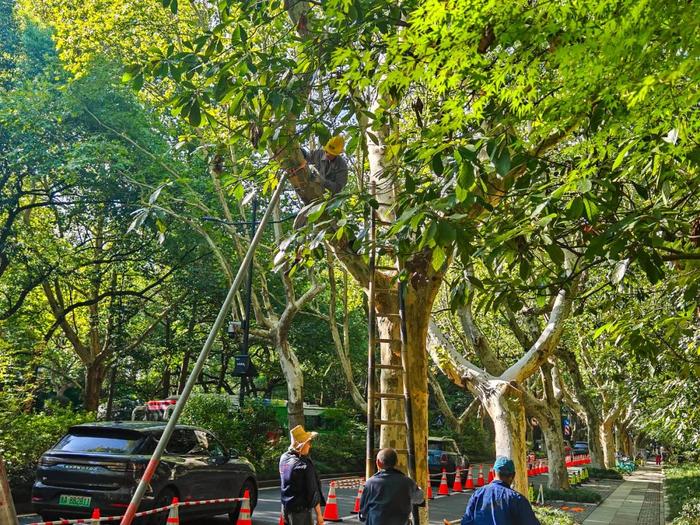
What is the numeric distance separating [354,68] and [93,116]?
1546cm

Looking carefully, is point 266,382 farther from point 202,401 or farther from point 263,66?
point 263,66

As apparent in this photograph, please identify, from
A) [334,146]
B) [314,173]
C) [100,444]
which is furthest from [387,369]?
[100,444]

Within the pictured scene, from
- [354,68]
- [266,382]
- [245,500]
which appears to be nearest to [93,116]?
[245,500]

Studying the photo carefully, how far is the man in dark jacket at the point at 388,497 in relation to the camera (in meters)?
6.38

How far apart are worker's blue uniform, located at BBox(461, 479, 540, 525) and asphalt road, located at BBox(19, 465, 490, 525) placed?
7.93 m

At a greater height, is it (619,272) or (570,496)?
(619,272)

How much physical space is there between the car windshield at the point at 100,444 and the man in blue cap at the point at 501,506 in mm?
6191

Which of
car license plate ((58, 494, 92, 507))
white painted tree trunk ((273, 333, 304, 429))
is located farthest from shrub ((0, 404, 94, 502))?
white painted tree trunk ((273, 333, 304, 429))

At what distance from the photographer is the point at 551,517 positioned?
14.3m

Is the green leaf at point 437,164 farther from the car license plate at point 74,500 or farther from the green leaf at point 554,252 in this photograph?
the car license plate at point 74,500

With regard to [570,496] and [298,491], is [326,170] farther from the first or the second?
[570,496]

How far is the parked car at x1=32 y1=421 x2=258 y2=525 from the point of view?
9.72 metres

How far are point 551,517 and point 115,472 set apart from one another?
8.88m

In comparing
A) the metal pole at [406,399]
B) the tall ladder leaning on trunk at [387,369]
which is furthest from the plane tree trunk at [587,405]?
the metal pole at [406,399]
